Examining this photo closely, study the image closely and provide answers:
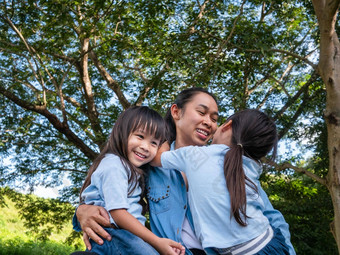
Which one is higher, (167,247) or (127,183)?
(127,183)

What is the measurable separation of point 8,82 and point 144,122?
27.5 ft

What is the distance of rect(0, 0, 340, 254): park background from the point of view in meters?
6.79

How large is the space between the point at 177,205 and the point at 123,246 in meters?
0.36

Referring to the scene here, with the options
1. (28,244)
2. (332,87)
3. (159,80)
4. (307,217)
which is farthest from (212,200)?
(28,244)

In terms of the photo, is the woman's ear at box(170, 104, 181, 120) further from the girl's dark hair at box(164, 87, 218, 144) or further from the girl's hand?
the girl's hand

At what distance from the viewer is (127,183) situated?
191 centimetres

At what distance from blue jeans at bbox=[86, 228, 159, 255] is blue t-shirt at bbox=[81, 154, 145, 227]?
3.1 inches

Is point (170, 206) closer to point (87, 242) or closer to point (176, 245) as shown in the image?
point (176, 245)

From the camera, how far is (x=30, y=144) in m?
10.2

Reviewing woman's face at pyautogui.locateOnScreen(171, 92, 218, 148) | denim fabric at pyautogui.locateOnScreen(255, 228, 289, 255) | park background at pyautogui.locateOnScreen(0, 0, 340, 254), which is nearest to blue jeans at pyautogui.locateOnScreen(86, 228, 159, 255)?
denim fabric at pyautogui.locateOnScreen(255, 228, 289, 255)

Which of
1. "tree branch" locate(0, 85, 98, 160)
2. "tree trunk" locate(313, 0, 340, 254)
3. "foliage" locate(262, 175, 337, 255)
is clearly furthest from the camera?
"foliage" locate(262, 175, 337, 255)

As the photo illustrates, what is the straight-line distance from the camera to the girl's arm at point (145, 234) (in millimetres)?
1783

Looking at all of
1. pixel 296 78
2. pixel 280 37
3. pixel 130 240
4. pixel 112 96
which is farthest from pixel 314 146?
pixel 130 240

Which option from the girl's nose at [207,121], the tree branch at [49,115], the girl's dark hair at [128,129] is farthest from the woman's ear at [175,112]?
the tree branch at [49,115]
